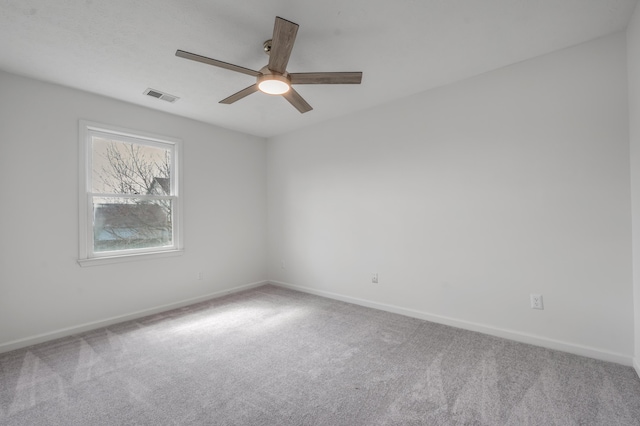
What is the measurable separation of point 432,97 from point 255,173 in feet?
9.57

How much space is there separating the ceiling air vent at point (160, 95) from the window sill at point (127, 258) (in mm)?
1837

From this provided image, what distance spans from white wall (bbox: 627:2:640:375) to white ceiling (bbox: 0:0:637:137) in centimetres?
17

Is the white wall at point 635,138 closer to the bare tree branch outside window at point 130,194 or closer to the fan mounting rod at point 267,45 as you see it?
the fan mounting rod at point 267,45

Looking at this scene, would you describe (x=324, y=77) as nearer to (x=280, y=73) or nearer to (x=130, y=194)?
(x=280, y=73)

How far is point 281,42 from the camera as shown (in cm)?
178

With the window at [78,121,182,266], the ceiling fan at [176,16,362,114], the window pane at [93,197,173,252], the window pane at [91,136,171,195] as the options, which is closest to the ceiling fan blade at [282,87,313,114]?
the ceiling fan at [176,16,362,114]

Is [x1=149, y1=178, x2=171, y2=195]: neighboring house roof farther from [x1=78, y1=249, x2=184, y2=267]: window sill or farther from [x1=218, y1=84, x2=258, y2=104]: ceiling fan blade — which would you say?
[x1=218, y1=84, x2=258, y2=104]: ceiling fan blade

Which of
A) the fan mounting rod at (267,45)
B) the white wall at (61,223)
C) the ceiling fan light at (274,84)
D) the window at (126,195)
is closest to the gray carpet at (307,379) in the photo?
the white wall at (61,223)

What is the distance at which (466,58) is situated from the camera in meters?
2.51

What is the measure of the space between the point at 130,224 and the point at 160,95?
1561 millimetres

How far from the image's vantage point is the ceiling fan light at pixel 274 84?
212 cm

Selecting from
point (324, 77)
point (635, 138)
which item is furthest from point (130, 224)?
point (635, 138)

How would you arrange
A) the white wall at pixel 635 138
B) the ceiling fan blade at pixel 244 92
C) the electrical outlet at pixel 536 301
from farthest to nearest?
the electrical outlet at pixel 536 301 → the ceiling fan blade at pixel 244 92 → the white wall at pixel 635 138

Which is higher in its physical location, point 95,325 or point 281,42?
point 281,42
